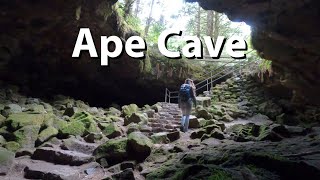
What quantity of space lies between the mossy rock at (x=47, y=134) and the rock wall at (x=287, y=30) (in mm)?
4758

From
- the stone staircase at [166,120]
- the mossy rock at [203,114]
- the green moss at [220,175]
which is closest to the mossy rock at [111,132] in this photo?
the stone staircase at [166,120]

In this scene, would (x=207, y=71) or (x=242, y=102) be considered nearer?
(x=242, y=102)

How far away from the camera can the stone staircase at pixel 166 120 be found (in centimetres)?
999

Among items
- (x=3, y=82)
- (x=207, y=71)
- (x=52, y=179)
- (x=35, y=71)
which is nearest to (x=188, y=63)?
(x=207, y=71)

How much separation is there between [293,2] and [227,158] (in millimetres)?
2966

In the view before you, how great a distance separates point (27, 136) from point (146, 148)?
2.84 meters

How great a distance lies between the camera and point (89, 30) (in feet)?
37.1

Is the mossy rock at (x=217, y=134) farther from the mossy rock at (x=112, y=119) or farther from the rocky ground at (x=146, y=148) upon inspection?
the mossy rock at (x=112, y=119)

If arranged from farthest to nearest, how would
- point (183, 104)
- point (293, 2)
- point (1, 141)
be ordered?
point (183, 104) → point (1, 141) → point (293, 2)

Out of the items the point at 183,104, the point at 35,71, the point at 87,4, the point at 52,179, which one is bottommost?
the point at 52,179

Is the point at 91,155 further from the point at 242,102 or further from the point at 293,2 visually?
the point at 242,102

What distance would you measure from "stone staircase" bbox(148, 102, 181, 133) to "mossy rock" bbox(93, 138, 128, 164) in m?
2.73

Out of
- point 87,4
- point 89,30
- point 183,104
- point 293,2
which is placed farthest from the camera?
point 89,30

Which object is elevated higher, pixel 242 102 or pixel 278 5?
pixel 278 5
